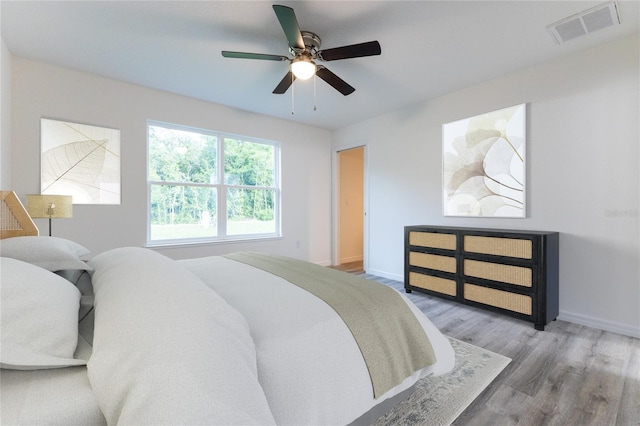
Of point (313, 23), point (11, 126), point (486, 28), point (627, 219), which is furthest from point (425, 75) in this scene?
point (11, 126)

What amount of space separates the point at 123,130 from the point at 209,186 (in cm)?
114

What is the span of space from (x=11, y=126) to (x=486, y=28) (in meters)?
4.35

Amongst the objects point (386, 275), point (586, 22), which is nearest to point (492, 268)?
point (386, 275)

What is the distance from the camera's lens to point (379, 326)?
115cm

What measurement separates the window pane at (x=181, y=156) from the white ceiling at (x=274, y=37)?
60 cm

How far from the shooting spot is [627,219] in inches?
91.1

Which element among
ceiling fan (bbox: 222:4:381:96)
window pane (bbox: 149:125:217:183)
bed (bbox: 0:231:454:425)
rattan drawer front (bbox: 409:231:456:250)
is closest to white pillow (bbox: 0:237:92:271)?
bed (bbox: 0:231:454:425)

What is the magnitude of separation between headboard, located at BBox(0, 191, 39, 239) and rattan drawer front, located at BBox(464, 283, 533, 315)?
3.66 m

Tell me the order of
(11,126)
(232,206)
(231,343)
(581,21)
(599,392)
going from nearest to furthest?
(231,343) < (599,392) < (581,21) < (11,126) < (232,206)

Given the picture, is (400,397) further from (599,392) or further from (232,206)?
(232,206)

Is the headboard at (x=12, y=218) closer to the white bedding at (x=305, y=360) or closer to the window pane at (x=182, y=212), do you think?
the white bedding at (x=305, y=360)

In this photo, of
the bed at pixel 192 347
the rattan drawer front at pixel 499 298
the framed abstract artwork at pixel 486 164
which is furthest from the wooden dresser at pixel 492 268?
the bed at pixel 192 347

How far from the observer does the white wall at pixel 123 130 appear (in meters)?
2.64

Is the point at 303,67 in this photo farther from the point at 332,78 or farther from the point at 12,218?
the point at 12,218
